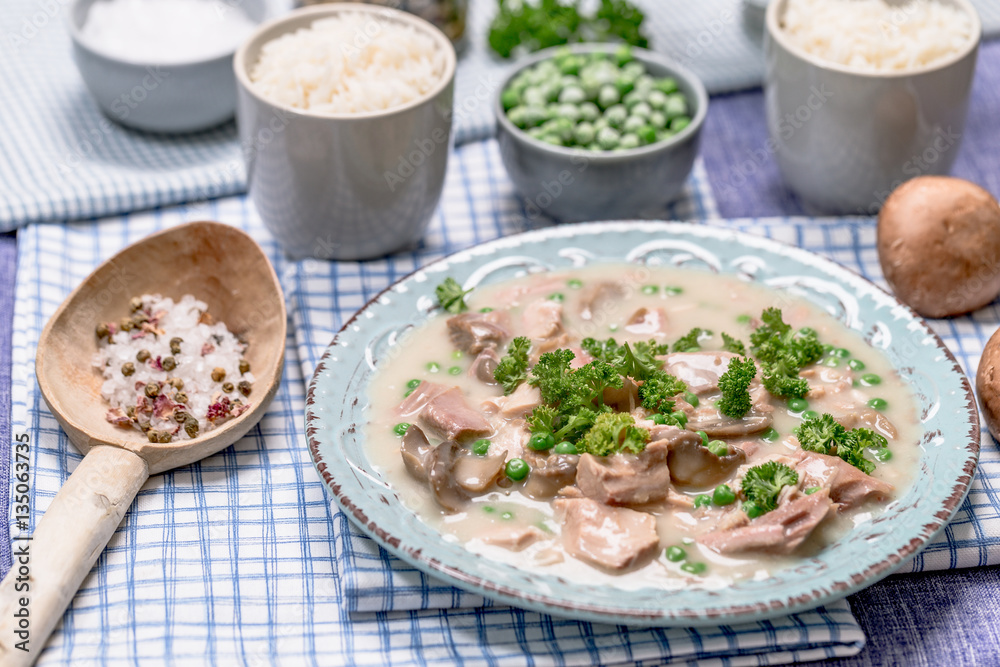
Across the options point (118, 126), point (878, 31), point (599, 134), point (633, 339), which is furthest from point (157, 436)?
point (878, 31)

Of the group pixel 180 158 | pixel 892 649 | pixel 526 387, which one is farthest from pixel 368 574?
pixel 180 158

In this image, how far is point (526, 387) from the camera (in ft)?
12.3

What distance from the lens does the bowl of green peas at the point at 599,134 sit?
15.9 feet

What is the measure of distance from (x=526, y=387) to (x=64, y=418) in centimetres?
170

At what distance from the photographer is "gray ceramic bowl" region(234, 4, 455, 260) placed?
4391 mm

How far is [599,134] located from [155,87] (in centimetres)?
237

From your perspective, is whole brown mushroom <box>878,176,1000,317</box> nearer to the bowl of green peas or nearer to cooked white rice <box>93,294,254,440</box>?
the bowl of green peas

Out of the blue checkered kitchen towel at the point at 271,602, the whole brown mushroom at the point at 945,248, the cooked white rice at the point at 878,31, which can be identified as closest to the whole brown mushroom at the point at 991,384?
the whole brown mushroom at the point at 945,248

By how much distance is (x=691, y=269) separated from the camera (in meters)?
4.46

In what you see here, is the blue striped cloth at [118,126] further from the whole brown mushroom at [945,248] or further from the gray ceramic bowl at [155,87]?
the whole brown mushroom at [945,248]

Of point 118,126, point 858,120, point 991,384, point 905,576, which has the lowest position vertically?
point 118,126

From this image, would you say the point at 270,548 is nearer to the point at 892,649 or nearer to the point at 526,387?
the point at 526,387

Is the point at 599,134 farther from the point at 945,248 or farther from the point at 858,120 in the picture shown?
the point at 945,248

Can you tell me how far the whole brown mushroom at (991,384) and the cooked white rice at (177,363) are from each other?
288 centimetres
